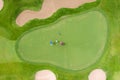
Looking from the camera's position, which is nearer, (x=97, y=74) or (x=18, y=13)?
(x=97, y=74)

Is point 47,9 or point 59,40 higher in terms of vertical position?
point 47,9

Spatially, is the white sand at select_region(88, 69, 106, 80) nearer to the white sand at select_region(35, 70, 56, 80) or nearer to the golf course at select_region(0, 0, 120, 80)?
the golf course at select_region(0, 0, 120, 80)

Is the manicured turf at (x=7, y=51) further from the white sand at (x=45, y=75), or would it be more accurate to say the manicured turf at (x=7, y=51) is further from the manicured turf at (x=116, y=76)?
the manicured turf at (x=116, y=76)

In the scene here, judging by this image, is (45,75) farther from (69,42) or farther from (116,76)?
(116,76)

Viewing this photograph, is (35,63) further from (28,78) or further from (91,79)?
(91,79)

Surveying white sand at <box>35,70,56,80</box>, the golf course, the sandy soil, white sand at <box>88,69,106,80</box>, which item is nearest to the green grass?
the golf course

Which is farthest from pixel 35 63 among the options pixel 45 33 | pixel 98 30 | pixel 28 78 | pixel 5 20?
Result: pixel 98 30

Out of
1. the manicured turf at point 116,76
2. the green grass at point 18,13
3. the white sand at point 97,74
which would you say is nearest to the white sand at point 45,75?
the white sand at point 97,74

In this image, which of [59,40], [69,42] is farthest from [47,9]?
[69,42]
